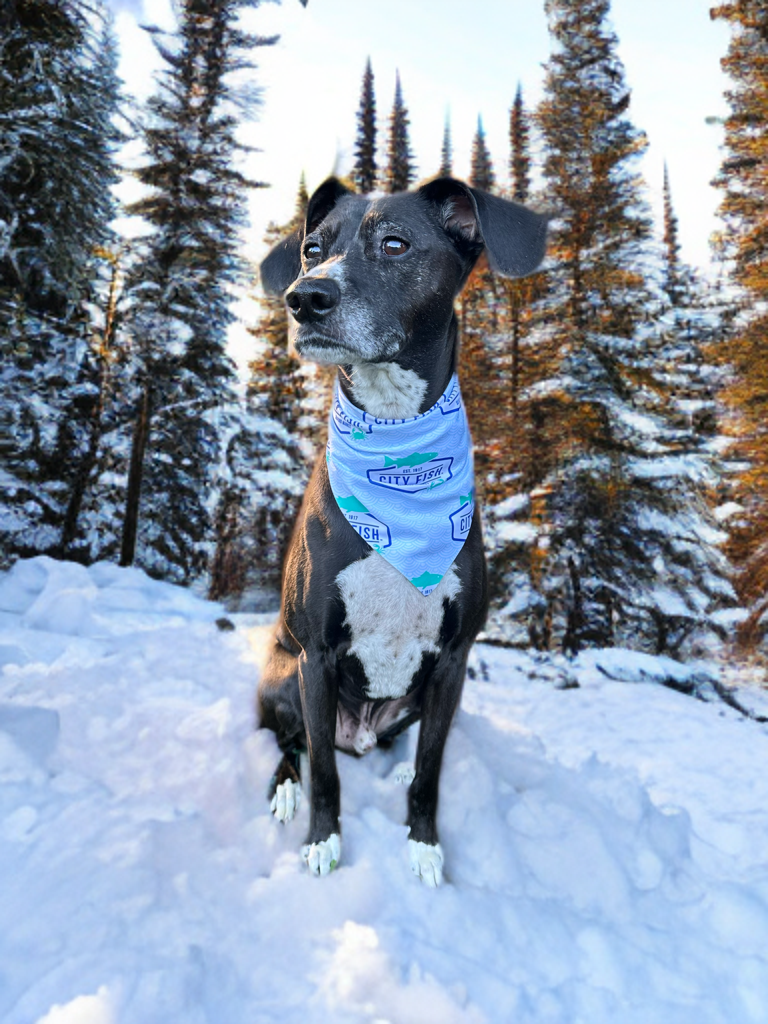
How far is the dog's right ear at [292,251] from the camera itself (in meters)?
3.02

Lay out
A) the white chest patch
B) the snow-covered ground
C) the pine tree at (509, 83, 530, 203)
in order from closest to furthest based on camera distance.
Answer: the snow-covered ground
the white chest patch
the pine tree at (509, 83, 530, 203)

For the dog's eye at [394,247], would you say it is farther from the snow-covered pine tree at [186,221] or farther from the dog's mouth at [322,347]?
the snow-covered pine tree at [186,221]

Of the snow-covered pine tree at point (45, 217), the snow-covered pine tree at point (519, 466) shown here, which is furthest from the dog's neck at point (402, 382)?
the snow-covered pine tree at point (519, 466)

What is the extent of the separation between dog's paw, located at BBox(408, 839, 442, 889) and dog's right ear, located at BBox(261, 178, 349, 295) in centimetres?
264

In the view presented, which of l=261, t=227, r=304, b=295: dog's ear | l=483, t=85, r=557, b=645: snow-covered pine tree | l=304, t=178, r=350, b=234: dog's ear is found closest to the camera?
l=304, t=178, r=350, b=234: dog's ear

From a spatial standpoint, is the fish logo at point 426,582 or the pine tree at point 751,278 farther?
the pine tree at point 751,278

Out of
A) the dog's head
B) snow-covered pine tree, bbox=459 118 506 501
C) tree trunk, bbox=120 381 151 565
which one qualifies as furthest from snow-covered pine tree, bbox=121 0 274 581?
the dog's head

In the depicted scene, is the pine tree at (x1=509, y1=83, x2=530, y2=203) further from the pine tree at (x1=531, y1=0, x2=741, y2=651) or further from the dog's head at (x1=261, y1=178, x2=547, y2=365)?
the dog's head at (x1=261, y1=178, x2=547, y2=365)

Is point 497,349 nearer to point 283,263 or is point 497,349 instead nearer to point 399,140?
point 283,263

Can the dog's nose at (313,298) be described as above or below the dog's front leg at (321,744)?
above

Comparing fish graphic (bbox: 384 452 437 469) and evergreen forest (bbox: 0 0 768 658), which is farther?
evergreen forest (bbox: 0 0 768 658)

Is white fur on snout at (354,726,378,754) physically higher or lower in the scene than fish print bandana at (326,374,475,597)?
lower

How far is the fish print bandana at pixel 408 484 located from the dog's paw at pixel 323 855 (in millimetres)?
1057

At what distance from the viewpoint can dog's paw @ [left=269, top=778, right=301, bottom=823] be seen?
2693 mm
